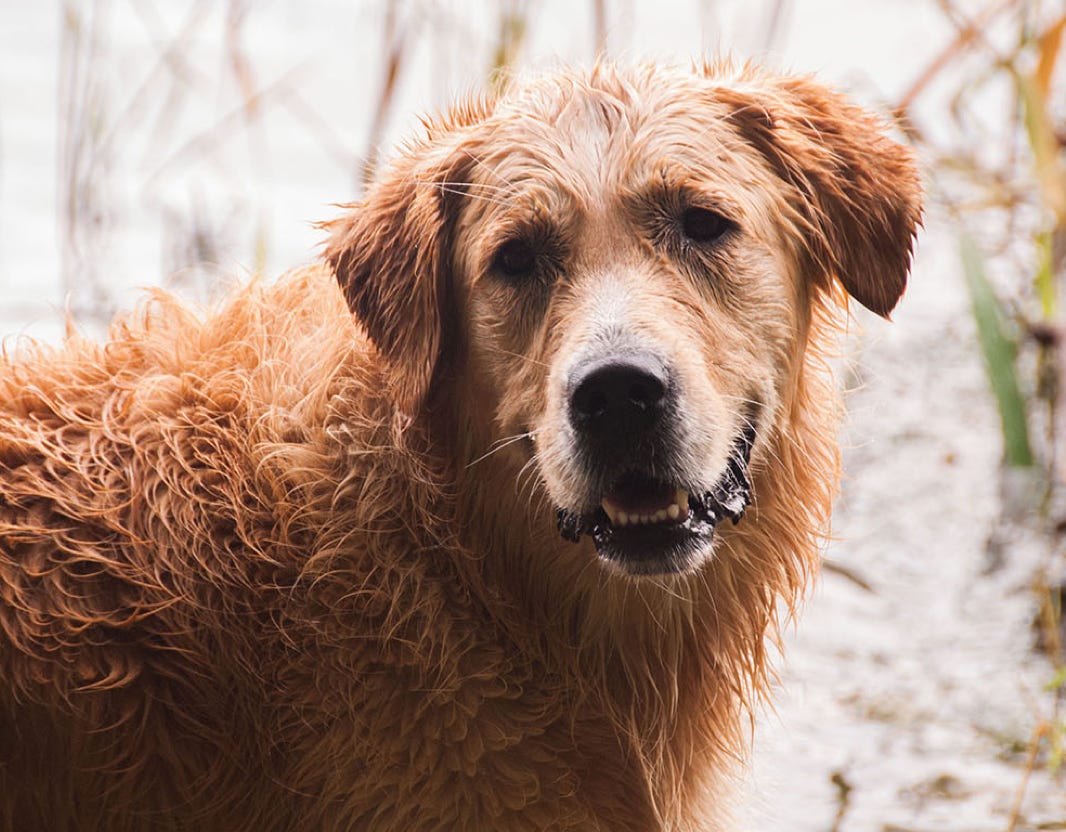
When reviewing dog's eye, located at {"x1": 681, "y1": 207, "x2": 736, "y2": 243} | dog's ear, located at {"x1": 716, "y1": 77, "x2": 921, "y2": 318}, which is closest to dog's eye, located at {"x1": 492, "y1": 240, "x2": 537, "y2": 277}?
dog's eye, located at {"x1": 681, "y1": 207, "x2": 736, "y2": 243}

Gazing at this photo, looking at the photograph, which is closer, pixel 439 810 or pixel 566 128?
pixel 439 810

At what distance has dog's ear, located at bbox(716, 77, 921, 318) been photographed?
3.45 m

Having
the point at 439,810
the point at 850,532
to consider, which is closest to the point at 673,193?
the point at 439,810

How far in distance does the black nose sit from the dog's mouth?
132mm

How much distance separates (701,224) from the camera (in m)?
3.28

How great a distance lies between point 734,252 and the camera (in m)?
3.28

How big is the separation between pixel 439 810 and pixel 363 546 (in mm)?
619

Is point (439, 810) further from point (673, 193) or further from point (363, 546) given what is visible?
point (673, 193)

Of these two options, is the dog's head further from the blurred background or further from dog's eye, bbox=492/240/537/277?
the blurred background

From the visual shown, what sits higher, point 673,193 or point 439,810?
point 673,193

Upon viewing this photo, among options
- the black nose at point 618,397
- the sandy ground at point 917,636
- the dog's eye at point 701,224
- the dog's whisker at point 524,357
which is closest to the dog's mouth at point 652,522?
the black nose at point 618,397

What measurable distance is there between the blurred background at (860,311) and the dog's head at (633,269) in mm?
395

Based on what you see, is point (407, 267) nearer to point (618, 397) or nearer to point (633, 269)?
point (633, 269)

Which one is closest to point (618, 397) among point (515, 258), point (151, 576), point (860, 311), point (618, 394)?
point (618, 394)
